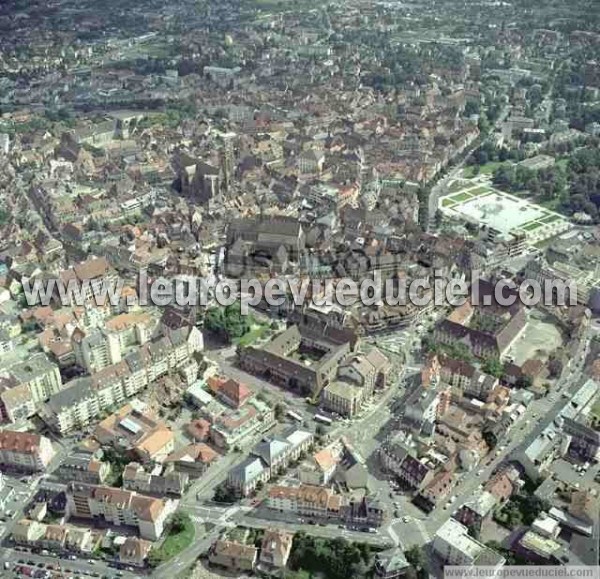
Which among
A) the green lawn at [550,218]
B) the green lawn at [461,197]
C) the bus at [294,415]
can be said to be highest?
the green lawn at [461,197]

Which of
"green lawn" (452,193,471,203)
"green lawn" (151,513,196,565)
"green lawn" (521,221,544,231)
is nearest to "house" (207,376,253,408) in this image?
"green lawn" (151,513,196,565)

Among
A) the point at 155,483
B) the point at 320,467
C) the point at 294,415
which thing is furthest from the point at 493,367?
the point at 155,483

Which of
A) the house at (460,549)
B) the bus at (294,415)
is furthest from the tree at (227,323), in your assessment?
the house at (460,549)

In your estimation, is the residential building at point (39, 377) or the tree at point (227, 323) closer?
the residential building at point (39, 377)

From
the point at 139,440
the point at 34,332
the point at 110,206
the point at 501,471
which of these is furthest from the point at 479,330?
the point at 110,206

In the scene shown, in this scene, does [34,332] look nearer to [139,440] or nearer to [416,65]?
[139,440]

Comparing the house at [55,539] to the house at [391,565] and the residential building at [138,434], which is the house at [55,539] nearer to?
the residential building at [138,434]

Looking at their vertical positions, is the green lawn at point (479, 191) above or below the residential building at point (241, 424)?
above

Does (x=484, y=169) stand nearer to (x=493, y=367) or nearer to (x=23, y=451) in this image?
(x=493, y=367)
